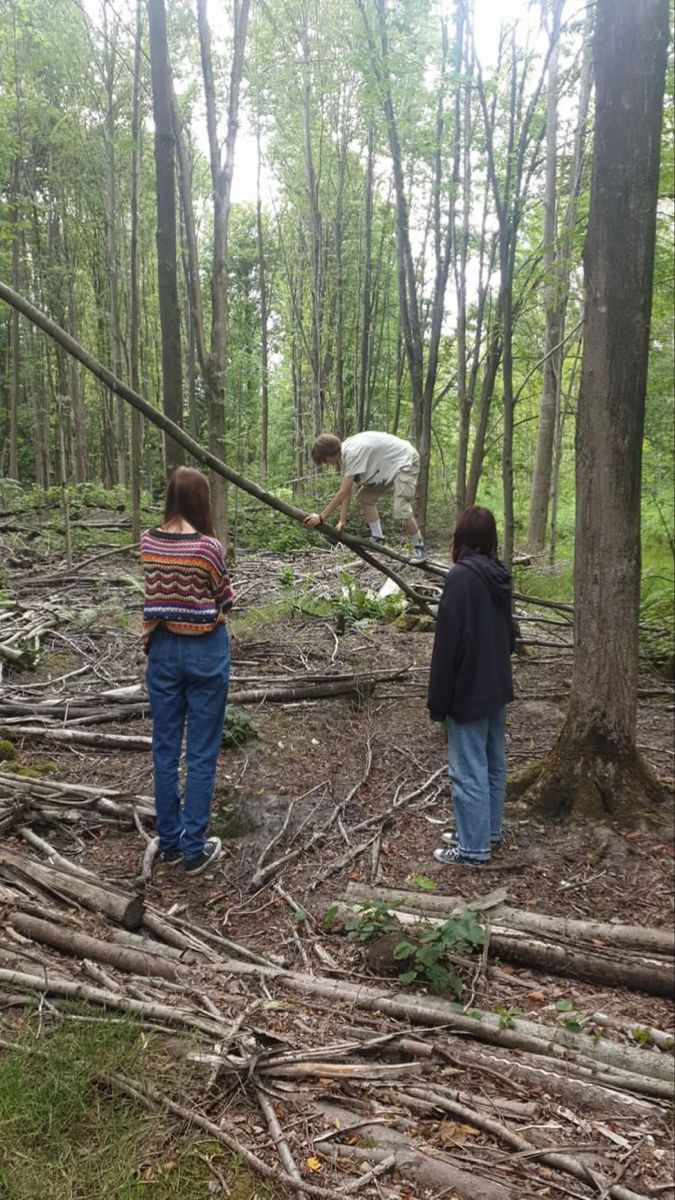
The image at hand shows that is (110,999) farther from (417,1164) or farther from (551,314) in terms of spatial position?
(551,314)

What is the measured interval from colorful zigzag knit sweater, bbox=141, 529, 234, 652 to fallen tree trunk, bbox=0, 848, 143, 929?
129cm

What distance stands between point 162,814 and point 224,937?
850 mm

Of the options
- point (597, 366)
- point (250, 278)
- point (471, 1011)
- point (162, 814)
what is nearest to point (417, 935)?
point (471, 1011)

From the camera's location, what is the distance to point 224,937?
334 centimetres

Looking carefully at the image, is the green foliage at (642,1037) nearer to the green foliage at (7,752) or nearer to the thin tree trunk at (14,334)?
the green foliage at (7,752)

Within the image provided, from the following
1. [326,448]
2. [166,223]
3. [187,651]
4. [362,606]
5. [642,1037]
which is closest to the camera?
[642,1037]

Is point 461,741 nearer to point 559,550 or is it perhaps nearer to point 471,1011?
point 471,1011

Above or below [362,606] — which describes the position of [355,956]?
below

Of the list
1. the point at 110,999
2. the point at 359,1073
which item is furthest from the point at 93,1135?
the point at 359,1073

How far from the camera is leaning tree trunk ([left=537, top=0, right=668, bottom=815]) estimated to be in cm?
377

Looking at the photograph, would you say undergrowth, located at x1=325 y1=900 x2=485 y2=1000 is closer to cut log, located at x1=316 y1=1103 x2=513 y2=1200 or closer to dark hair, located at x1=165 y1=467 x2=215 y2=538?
cut log, located at x1=316 y1=1103 x2=513 y2=1200

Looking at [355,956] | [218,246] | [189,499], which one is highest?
[218,246]

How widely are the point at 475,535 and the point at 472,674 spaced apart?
793mm

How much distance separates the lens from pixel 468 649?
391cm
